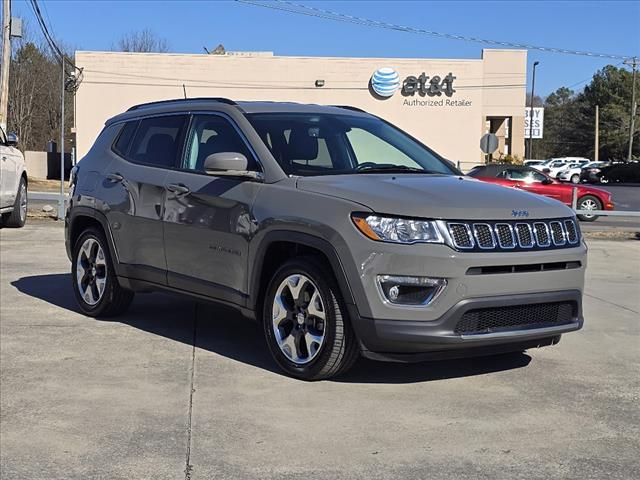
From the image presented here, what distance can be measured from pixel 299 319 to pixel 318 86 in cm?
3814

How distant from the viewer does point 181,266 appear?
5902 millimetres

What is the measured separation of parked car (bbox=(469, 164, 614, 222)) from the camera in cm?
1984

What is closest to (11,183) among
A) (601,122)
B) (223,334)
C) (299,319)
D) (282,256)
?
(223,334)

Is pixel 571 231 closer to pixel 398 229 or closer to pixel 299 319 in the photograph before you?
pixel 398 229

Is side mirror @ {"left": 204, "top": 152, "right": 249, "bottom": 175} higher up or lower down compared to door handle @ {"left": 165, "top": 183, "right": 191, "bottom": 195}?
higher up

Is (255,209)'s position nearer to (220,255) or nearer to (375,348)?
(220,255)

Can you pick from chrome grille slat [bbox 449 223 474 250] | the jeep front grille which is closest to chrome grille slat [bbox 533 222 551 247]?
the jeep front grille

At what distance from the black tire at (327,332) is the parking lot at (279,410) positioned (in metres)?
0.11

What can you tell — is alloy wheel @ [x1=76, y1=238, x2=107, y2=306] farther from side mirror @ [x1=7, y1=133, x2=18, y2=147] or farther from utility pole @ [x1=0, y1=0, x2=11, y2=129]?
utility pole @ [x1=0, y1=0, x2=11, y2=129]

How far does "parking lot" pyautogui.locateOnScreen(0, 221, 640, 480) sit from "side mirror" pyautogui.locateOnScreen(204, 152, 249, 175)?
1331mm

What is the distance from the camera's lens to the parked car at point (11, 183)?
12.3 meters

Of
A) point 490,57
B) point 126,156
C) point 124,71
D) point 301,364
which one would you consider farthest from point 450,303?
point 490,57

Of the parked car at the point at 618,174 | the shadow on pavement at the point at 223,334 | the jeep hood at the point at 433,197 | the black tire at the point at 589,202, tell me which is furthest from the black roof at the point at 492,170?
the parked car at the point at 618,174

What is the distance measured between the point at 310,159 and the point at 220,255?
35.8 inches
